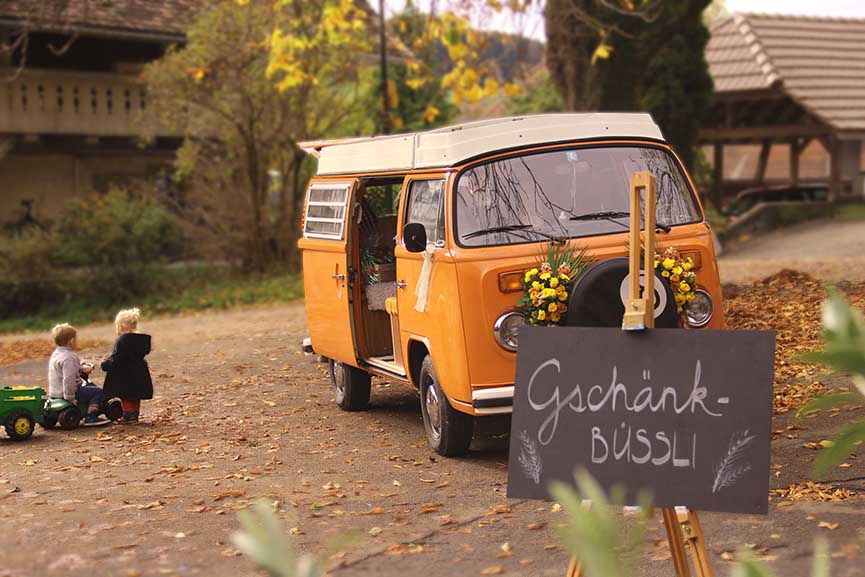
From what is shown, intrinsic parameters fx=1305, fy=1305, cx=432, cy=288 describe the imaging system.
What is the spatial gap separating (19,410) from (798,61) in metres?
30.0

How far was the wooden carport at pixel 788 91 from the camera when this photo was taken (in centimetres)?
3419

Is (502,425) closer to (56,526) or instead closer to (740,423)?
(56,526)

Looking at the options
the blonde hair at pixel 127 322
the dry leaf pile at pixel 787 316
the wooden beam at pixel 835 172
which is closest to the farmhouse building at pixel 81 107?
the wooden beam at pixel 835 172

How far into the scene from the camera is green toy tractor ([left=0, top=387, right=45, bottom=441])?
10008 mm

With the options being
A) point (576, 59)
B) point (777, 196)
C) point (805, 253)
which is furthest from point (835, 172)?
point (576, 59)

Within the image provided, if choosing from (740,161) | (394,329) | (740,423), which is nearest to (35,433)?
(394,329)

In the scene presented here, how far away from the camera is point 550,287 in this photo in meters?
7.70

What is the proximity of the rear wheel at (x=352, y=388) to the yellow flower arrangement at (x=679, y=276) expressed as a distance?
371cm

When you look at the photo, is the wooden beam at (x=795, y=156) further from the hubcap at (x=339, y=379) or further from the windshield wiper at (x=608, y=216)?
the windshield wiper at (x=608, y=216)

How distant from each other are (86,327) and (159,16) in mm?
10740

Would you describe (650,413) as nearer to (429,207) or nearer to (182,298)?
(429,207)

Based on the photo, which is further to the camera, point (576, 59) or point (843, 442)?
point (576, 59)

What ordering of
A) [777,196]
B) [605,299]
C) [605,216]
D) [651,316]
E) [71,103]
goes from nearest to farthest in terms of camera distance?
[651,316], [605,299], [605,216], [71,103], [777,196]

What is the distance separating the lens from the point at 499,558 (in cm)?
604
